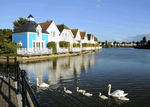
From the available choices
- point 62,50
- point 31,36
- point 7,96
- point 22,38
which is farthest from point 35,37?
point 7,96

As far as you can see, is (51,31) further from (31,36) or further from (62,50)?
(31,36)

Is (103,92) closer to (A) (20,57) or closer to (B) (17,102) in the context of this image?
(B) (17,102)

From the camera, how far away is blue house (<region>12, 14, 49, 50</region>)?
30.9m

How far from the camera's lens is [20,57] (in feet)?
83.7

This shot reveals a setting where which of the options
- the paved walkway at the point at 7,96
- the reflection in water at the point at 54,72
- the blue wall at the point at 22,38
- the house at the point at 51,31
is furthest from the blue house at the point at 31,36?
the paved walkway at the point at 7,96

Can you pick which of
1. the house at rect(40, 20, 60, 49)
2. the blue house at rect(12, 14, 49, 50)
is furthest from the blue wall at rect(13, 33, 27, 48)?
the house at rect(40, 20, 60, 49)

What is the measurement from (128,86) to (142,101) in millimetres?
2603

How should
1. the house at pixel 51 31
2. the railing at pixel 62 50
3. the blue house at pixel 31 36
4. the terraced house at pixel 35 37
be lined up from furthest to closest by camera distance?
the house at pixel 51 31, the railing at pixel 62 50, the blue house at pixel 31 36, the terraced house at pixel 35 37

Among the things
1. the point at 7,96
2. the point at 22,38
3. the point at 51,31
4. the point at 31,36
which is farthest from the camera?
the point at 51,31

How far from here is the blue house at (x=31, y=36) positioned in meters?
30.9

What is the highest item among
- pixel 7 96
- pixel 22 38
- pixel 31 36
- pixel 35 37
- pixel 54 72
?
pixel 31 36

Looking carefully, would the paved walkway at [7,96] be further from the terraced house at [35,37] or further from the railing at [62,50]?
the railing at [62,50]

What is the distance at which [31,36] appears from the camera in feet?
103

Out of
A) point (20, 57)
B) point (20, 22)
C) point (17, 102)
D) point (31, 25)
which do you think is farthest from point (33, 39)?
point (17, 102)
